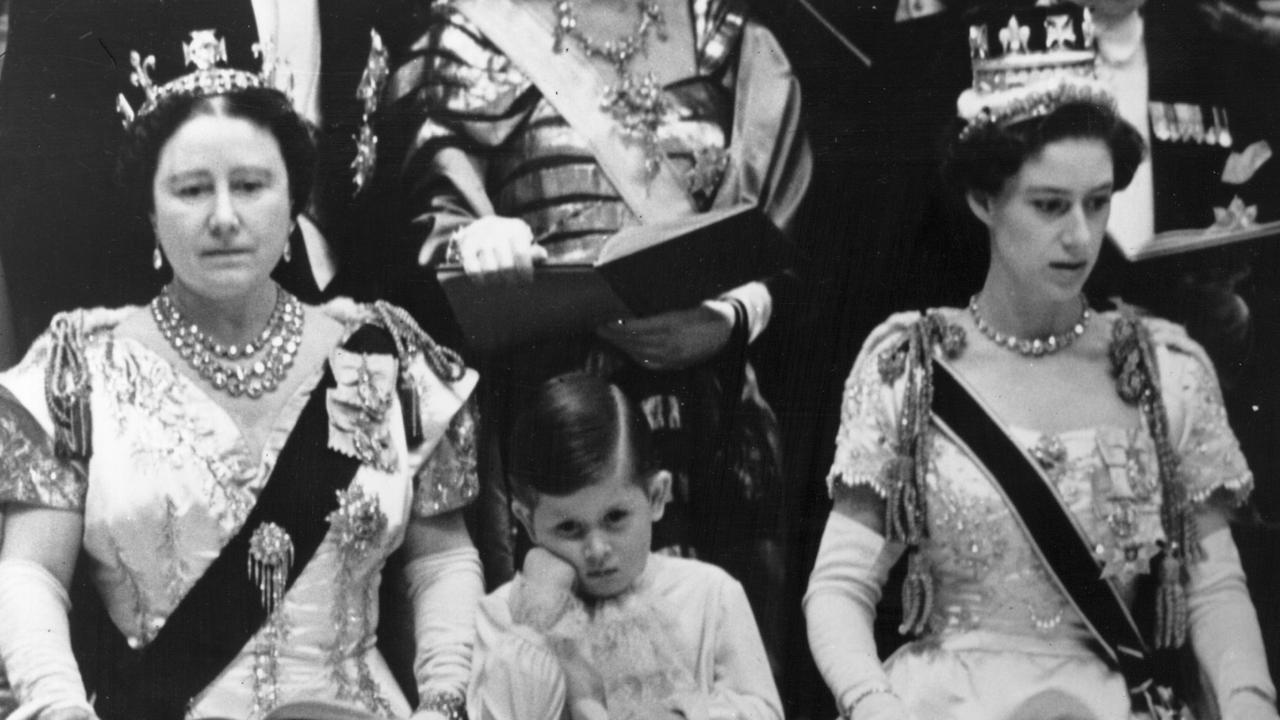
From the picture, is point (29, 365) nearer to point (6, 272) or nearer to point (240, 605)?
point (6, 272)

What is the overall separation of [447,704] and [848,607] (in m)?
0.69

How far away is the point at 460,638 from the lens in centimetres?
291

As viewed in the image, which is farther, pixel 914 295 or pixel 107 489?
pixel 914 295

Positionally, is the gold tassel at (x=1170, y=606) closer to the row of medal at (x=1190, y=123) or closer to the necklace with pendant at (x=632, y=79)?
→ the row of medal at (x=1190, y=123)

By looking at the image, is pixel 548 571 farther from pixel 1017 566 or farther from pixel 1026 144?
pixel 1026 144

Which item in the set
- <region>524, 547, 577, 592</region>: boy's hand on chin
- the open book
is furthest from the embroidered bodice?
<region>524, 547, 577, 592</region>: boy's hand on chin

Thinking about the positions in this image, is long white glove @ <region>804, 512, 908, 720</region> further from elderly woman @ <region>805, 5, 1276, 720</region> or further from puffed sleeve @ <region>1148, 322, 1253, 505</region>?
puffed sleeve @ <region>1148, 322, 1253, 505</region>

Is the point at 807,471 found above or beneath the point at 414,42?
beneath

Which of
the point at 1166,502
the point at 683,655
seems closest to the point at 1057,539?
the point at 1166,502

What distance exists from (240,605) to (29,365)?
0.55 metres

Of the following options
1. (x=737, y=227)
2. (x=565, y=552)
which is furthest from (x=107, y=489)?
(x=737, y=227)

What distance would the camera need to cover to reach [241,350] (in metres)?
2.91

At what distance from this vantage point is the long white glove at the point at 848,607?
285cm

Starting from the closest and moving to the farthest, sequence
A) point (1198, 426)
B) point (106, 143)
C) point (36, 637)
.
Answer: point (36, 637), point (1198, 426), point (106, 143)
